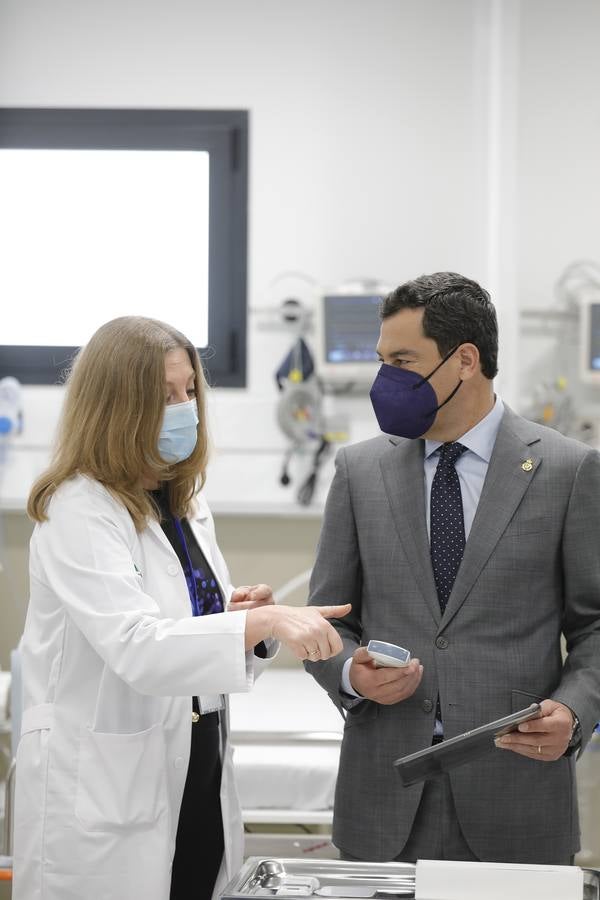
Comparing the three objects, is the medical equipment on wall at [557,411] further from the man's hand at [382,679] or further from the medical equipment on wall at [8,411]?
the man's hand at [382,679]

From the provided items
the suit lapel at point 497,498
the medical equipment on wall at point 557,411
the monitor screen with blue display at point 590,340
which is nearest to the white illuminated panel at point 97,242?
the medical equipment on wall at point 557,411

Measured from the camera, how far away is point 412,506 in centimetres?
166

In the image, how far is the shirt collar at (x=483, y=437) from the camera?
1.69 meters

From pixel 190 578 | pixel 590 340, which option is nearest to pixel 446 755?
pixel 190 578

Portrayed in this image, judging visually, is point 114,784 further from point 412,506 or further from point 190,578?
point 412,506

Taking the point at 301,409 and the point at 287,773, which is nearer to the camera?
the point at 287,773

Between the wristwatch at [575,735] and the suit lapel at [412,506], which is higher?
the suit lapel at [412,506]

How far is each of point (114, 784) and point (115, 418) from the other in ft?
1.78

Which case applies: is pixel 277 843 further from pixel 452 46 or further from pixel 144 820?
pixel 452 46

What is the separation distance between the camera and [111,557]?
1.46 m

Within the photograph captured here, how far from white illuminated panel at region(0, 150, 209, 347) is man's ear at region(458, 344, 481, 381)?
2035mm

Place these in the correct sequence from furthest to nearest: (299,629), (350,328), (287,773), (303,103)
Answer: (303,103) < (350,328) < (287,773) < (299,629)

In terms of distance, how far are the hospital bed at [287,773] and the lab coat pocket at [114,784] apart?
0.92 metres

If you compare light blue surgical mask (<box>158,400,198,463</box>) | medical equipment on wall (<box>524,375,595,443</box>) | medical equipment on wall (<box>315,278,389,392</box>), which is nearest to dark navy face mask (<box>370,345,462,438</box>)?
light blue surgical mask (<box>158,400,198,463</box>)
